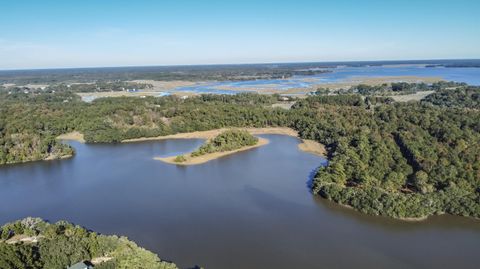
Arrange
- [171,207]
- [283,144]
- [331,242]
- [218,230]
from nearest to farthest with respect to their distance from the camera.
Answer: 1. [331,242]
2. [218,230]
3. [171,207]
4. [283,144]

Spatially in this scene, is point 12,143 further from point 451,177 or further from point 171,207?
point 451,177

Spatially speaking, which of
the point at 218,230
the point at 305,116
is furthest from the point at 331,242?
the point at 305,116

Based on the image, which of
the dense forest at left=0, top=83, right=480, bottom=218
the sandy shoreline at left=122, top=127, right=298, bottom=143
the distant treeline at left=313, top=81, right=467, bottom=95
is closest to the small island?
the sandy shoreline at left=122, top=127, right=298, bottom=143

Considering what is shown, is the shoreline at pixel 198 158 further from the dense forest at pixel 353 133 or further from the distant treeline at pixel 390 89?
the distant treeline at pixel 390 89

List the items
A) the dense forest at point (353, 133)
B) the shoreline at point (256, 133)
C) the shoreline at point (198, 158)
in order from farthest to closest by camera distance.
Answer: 1. the shoreline at point (256, 133)
2. the shoreline at point (198, 158)
3. the dense forest at point (353, 133)

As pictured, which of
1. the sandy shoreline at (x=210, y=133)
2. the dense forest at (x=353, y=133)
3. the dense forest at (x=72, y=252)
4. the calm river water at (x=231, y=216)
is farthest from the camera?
the sandy shoreline at (x=210, y=133)

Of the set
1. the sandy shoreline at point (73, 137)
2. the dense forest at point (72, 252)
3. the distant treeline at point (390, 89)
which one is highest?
the distant treeline at point (390, 89)

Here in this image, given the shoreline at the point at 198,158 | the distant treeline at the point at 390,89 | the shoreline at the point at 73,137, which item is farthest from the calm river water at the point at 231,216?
the distant treeline at the point at 390,89
